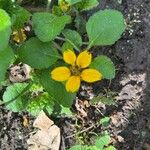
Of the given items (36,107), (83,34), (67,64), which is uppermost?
(67,64)

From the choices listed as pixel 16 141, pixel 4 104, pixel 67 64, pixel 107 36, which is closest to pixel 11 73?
pixel 4 104

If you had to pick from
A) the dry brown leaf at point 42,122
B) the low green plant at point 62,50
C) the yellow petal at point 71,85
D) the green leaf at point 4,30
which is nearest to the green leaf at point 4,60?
the low green plant at point 62,50

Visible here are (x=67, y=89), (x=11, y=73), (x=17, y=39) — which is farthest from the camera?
(x=11, y=73)

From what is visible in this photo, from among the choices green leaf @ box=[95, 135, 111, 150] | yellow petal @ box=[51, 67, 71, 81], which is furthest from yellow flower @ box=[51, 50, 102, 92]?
green leaf @ box=[95, 135, 111, 150]

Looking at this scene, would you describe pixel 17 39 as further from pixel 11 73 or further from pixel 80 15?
pixel 80 15

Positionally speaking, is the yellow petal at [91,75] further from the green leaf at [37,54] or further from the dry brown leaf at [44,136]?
the dry brown leaf at [44,136]

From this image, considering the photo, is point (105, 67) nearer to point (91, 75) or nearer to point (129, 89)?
point (91, 75)
